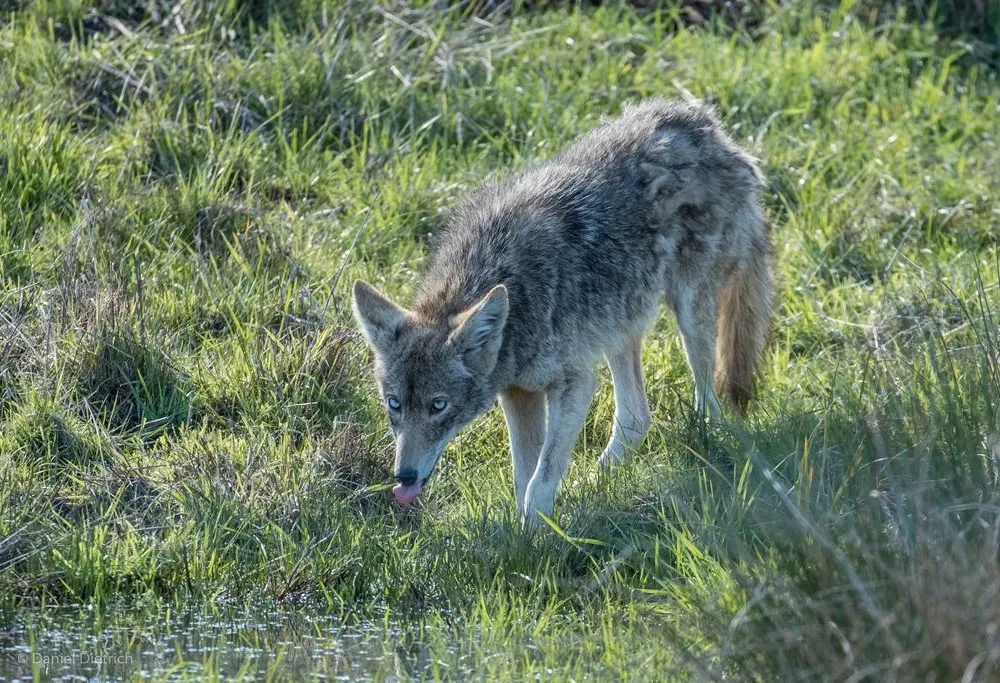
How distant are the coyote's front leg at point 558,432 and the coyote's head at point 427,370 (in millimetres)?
343

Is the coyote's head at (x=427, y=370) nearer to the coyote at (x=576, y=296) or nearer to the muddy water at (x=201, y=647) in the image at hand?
the coyote at (x=576, y=296)

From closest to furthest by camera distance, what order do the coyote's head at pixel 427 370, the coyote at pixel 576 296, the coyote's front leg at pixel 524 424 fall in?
1. the coyote's head at pixel 427 370
2. the coyote at pixel 576 296
3. the coyote's front leg at pixel 524 424

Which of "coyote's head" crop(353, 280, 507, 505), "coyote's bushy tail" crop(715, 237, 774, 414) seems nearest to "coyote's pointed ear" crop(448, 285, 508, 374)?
"coyote's head" crop(353, 280, 507, 505)

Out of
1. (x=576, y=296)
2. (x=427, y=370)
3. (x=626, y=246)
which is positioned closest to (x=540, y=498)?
(x=427, y=370)

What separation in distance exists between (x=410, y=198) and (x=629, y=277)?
1.97m

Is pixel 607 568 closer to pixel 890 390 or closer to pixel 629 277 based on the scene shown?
pixel 890 390

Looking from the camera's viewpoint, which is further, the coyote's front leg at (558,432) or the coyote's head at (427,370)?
the coyote's front leg at (558,432)

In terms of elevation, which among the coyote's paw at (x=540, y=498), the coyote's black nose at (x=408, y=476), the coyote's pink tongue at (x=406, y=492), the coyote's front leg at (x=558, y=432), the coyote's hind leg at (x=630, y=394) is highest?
the coyote's black nose at (x=408, y=476)

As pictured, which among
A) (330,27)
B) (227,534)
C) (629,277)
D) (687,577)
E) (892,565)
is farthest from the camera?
(330,27)

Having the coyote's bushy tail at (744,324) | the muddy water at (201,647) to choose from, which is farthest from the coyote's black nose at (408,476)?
the coyote's bushy tail at (744,324)

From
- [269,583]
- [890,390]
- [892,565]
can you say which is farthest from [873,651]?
[269,583]

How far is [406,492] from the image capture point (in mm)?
5594

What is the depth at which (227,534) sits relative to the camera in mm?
5547

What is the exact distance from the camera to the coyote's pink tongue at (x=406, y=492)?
558 centimetres
